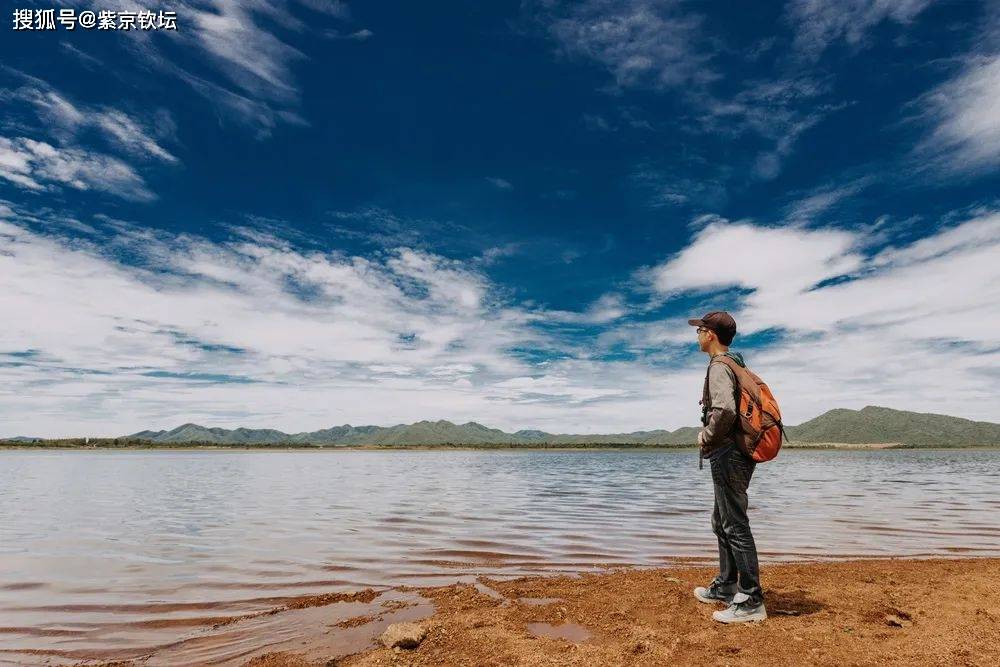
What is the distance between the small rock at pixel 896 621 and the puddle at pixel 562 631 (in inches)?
140

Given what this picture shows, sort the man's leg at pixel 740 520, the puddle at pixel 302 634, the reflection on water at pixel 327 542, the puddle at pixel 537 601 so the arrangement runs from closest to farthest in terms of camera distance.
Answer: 1. the puddle at pixel 302 634
2. the man's leg at pixel 740 520
3. the puddle at pixel 537 601
4. the reflection on water at pixel 327 542

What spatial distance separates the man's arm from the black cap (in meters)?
0.64

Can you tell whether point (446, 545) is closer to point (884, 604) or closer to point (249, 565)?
point (249, 565)

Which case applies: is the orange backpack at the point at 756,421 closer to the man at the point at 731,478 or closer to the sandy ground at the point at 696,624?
the man at the point at 731,478

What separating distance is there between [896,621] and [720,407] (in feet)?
10.8

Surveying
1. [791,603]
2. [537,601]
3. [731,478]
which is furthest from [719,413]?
[537,601]

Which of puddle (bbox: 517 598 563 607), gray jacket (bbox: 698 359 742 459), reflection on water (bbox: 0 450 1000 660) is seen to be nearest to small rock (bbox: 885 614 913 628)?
gray jacket (bbox: 698 359 742 459)

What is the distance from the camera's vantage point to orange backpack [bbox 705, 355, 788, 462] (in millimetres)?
6531

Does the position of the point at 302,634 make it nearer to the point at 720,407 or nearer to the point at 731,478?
the point at 731,478

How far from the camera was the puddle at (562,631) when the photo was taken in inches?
245

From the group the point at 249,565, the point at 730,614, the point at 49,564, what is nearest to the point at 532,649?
the point at 730,614

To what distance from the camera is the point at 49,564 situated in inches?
458

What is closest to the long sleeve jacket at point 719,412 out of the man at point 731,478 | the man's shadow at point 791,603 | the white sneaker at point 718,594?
the man at point 731,478

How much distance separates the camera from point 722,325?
7191 millimetres
